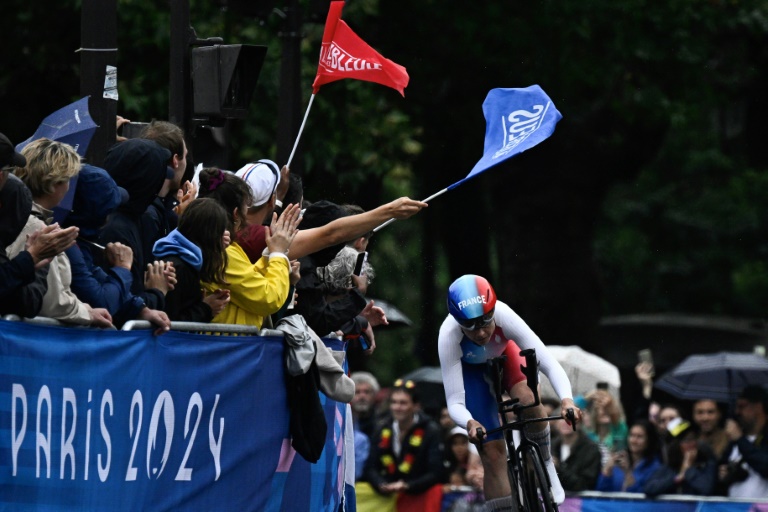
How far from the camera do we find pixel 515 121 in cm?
1024

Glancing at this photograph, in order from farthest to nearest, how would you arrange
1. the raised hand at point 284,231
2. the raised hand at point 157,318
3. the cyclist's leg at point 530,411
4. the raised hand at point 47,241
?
1. the cyclist's leg at point 530,411
2. the raised hand at point 284,231
3. the raised hand at point 157,318
4. the raised hand at point 47,241

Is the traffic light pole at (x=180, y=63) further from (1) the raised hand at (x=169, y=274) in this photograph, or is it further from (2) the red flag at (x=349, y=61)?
(1) the raised hand at (x=169, y=274)

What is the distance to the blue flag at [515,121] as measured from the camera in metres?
9.80

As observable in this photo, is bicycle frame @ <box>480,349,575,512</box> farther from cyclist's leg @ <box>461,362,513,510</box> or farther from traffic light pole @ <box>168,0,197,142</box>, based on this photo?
traffic light pole @ <box>168,0,197,142</box>

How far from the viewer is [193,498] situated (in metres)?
7.69

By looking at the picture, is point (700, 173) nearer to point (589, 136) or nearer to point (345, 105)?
point (589, 136)

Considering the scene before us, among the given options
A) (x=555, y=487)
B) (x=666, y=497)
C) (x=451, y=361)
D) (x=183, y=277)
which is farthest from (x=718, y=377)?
(x=183, y=277)

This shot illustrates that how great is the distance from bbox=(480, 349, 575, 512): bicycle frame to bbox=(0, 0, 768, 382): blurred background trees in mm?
4042

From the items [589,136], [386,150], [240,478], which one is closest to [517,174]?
[589,136]

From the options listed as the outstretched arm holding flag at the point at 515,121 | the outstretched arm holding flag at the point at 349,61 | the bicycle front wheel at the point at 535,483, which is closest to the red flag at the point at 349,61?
the outstretched arm holding flag at the point at 349,61

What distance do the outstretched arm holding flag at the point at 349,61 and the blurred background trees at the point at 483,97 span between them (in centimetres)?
224

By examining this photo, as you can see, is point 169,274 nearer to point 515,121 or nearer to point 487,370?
point 515,121

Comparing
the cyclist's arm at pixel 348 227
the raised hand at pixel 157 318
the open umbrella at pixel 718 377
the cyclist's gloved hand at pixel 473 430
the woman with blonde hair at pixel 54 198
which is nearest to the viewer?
the woman with blonde hair at pixel 54 198

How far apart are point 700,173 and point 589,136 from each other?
15213mm
